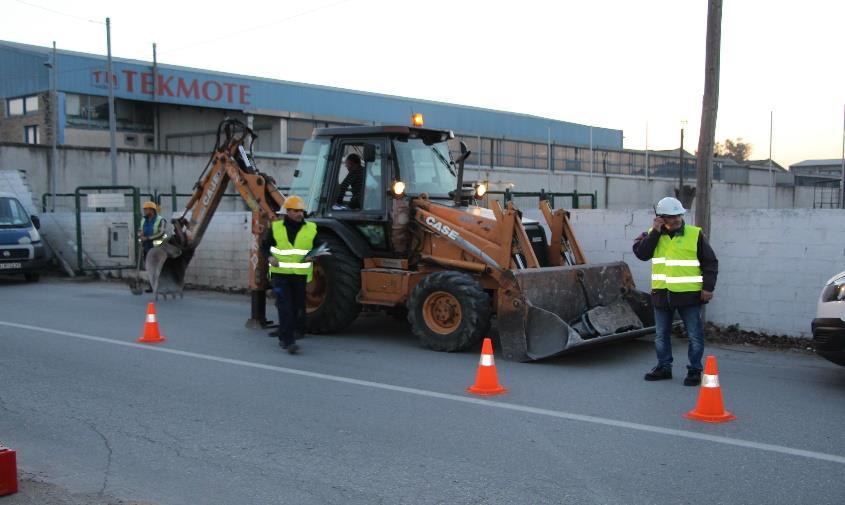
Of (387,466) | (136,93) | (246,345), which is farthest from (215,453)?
(136,93)

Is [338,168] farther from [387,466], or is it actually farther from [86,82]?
[86,82]

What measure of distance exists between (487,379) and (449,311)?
7.05ft

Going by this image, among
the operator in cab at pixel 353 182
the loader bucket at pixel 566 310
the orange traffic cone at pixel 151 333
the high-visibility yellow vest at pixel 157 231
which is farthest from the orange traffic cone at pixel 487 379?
the high-visibility yellow vest at pixel 157 231

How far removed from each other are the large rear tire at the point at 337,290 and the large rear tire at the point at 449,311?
1.09m

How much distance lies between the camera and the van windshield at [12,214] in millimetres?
18375

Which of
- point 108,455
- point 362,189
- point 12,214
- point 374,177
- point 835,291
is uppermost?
point 374,177

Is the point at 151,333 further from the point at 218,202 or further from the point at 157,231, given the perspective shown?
the point at 157,231

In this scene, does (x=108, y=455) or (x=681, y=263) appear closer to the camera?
(x=108, y=455)

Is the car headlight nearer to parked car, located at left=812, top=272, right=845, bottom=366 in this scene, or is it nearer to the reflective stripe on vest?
parked car, located at left=812, top=272, right=845, bottom=366

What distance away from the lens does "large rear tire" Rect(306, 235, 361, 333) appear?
10578 mm

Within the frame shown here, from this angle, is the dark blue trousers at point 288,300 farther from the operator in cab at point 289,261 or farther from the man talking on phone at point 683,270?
the man talking on phone at point 683,270

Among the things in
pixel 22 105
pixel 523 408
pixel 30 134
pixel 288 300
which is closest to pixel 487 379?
pixel 523 408

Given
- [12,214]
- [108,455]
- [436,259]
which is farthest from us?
[12,214]

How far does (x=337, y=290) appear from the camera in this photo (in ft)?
34.8
